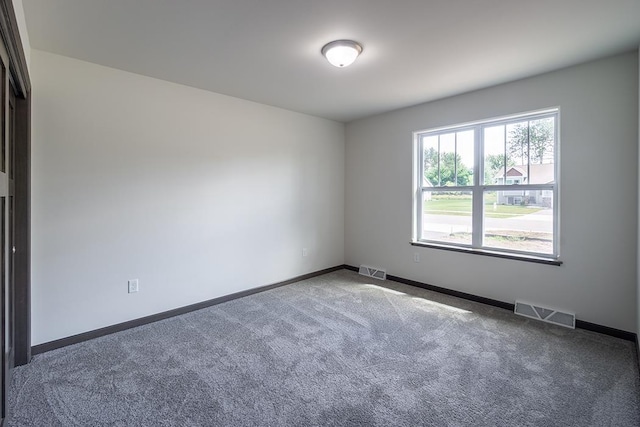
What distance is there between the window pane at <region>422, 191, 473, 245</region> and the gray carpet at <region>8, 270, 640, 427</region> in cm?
106

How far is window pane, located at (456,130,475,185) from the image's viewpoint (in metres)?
3.70

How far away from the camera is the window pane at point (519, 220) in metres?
3.12

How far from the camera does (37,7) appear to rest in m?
1.91

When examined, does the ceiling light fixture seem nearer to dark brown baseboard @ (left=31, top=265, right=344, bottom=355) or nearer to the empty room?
the empty room

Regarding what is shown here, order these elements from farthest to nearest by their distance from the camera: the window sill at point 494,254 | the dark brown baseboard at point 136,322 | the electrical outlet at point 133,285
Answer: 1. the window sill at point 494,254
2. the electrical outlet at point 133,285
3. the dark brown baseboard at point 136,322

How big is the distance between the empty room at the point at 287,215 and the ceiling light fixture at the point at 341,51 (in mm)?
18

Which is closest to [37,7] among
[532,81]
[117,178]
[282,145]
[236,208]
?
[117,178]

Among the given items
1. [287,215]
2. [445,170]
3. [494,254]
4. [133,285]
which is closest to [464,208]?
[445,170]

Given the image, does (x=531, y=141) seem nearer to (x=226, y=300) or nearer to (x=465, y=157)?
(x=465, y=157)

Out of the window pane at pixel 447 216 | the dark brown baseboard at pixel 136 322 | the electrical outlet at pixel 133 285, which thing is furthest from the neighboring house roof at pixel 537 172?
the electrical outlet at pixel 133 285

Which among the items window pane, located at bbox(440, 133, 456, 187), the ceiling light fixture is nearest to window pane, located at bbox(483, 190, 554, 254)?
window pane, located at bbox(440, 133, 456, 187)

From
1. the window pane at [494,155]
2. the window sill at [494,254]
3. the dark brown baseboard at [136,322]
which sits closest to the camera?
the dark brown baseboard at [136,322]

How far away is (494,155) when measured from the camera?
138 inches

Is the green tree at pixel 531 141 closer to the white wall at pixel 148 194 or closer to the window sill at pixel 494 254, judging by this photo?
the window sill at pixel 494 254
